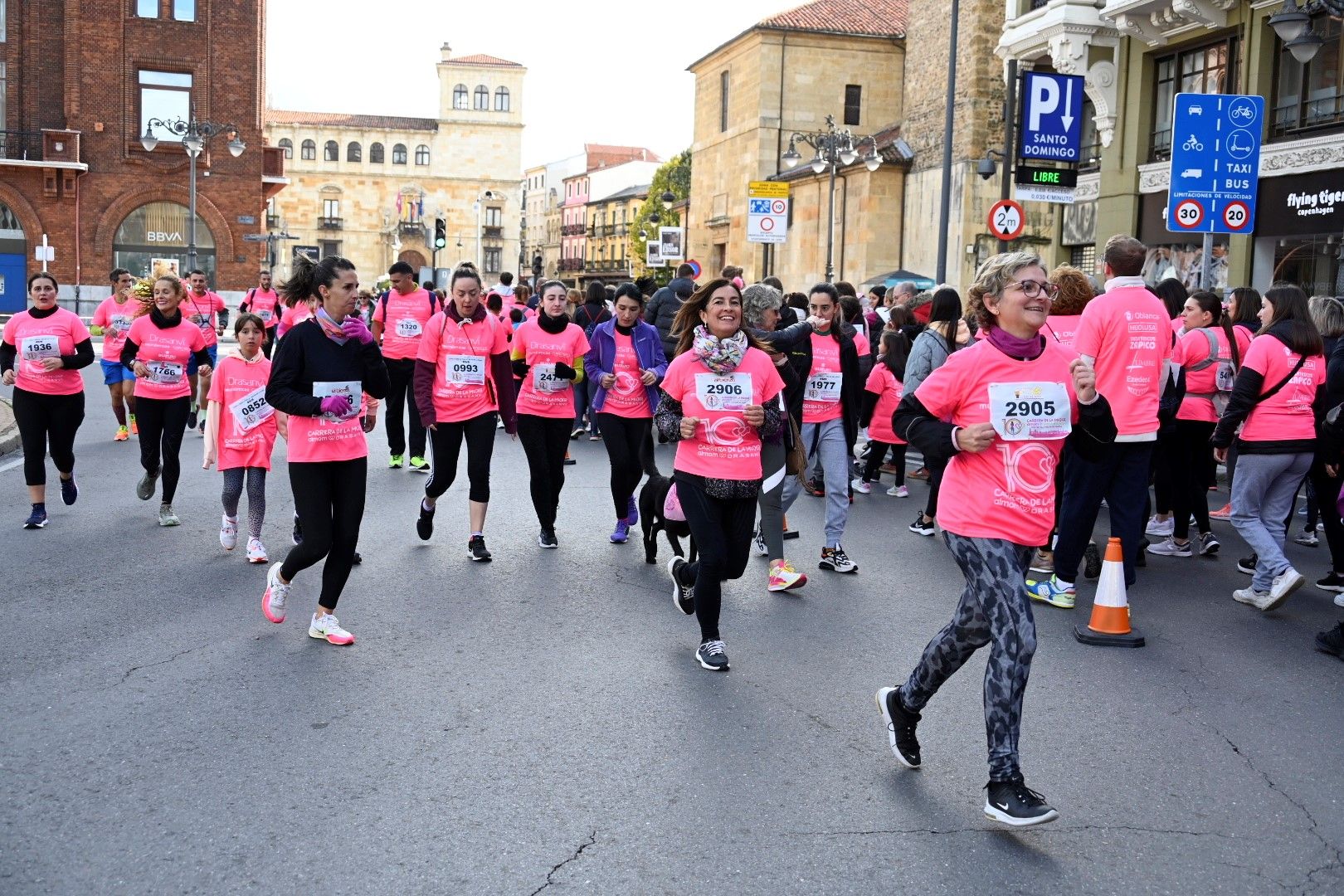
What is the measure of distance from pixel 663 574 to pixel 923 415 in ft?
14.1

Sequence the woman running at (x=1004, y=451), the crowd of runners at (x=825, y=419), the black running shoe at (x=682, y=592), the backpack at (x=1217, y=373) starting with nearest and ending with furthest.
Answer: the woman running at (x=1004, y=451), the crowd of runners at (x=825, y=419), the black running shoe at (x=682, y=592), the backpack at (x=1217, y=373)

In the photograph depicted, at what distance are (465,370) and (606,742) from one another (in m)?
4.44

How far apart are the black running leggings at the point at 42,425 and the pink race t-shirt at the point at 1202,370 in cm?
828

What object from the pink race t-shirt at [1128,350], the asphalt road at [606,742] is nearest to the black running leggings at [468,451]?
the asphalt road at [606,742]

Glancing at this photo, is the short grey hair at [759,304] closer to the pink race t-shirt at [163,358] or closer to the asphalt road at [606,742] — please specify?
the asphalt road at [606,742]

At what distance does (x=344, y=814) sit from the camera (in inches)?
176

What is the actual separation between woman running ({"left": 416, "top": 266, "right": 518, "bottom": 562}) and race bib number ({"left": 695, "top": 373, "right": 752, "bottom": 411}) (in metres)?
2.95

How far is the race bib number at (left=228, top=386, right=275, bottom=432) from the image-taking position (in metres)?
9.09

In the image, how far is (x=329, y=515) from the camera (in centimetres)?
679

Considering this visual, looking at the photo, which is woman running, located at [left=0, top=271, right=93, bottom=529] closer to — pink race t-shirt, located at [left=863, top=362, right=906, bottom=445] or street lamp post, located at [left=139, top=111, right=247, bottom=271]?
pink race t-shirt, located at [left=863, top=362, right=906, bottom=445]

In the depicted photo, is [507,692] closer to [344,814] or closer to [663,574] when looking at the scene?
[344,814]

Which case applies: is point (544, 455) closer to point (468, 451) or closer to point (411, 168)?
point (468, 451)

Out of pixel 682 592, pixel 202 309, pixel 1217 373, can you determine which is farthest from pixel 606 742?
pixel 202 309

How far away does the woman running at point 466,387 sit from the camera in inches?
361
